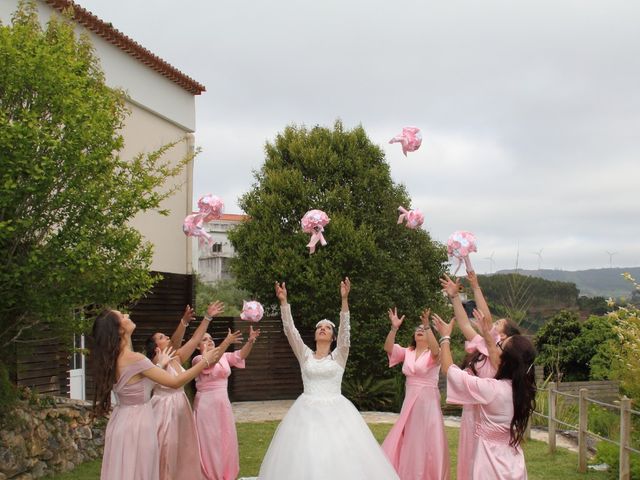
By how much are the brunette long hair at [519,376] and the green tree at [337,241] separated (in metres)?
13.4

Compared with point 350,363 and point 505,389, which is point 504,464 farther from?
point 350,363

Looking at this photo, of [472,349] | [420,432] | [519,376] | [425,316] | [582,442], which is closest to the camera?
[519,376]

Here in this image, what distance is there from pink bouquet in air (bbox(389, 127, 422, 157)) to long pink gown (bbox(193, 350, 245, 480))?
3533 millimetres

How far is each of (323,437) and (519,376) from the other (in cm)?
207

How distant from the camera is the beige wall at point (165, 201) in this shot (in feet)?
56.4

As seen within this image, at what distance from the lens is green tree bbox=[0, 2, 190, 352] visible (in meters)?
8.63

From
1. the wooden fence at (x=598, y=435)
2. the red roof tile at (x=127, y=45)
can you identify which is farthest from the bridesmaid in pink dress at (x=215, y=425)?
the red roof tile at (x=127, y=45)

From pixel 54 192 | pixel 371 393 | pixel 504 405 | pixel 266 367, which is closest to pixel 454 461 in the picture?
pixel 504 405

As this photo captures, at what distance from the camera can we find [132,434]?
6.28 m

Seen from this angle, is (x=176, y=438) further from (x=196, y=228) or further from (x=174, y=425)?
(x=196, y=228)

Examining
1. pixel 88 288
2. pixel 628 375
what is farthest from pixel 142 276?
pixel 628 375

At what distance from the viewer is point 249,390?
68.0 feet

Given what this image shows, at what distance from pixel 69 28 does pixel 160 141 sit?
27.8ft

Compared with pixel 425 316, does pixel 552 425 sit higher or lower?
lower
